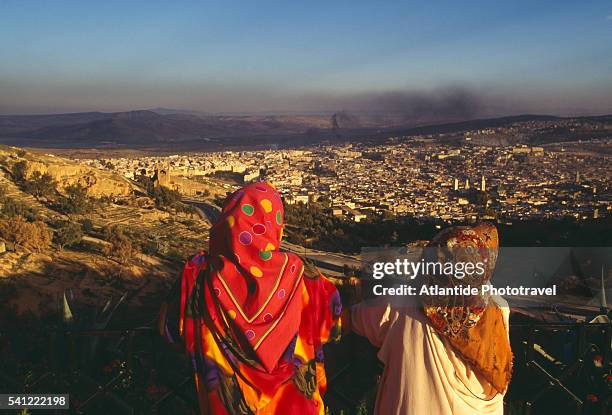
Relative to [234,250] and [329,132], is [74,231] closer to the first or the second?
[234,250]

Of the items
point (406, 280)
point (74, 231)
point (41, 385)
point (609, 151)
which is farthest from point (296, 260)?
point (609, 151)

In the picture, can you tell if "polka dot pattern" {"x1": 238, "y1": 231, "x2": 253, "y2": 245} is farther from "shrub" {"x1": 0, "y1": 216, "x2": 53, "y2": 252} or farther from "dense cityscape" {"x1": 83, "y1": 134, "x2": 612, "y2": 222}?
"dense cityscape" {"x1": 83, "y1": 134, "x2": 612, "y2": 222}

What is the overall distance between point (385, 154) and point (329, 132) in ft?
156

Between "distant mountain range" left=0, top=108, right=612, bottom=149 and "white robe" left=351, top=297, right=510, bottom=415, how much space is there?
150 feet

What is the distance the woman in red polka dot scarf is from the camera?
1357mm

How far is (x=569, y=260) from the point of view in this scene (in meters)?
6.11

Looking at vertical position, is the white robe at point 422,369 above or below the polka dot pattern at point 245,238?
below

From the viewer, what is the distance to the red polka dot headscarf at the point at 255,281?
1.35 m

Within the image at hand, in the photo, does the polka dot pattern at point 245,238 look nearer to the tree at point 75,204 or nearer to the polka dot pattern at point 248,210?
the polka dot pattern at point 248,210

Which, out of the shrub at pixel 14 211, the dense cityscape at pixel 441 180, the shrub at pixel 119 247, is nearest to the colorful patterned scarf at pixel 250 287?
the shrub at pixel 119 247

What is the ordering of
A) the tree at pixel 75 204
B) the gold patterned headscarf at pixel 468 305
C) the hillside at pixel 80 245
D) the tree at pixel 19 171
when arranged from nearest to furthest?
the gold patterned headscarf at pixel 468 305, the hillside at pixel 80 245, the tree at pixel 75 204, the tree at pixel 19 171

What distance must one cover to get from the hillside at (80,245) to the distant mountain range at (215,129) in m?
39.8

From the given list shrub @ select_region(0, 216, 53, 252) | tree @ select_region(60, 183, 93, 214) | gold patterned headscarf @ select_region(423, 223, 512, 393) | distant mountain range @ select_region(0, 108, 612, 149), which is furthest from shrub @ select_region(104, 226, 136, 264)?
distant mountain range @ select_region(0, 108, 612, 149)

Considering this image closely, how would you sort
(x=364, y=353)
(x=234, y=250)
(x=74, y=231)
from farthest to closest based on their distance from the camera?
(x=74, y=231)
(x=364, y=353)
(x=234, y=250)
